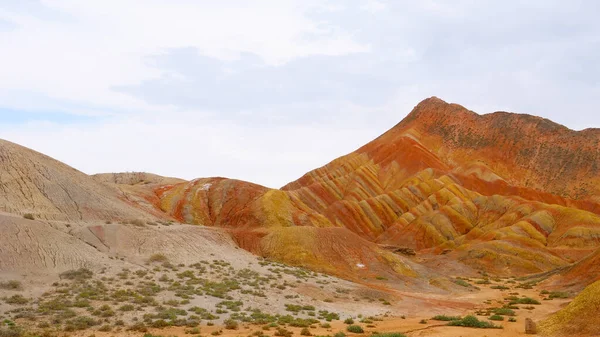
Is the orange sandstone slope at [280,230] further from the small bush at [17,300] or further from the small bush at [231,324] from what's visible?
the small bush at [17,300]

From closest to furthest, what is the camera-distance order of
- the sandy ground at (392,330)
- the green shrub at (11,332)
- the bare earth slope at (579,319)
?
the bare earth slope at (579,319) < the green shrub at (11,332) < the sandy ground at (392,330)

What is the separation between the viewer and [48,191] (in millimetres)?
43906

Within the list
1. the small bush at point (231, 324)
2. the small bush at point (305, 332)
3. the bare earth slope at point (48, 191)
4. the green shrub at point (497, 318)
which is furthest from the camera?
the bare earth slope at point (48, 191)

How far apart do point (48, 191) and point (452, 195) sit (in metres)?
77.5

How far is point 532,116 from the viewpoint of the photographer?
131 meters

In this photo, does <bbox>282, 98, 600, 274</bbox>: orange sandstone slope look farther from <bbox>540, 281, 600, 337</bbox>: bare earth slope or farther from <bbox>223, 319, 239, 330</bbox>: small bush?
<bbox>223, 319, 239, 330</bbox>: small bush

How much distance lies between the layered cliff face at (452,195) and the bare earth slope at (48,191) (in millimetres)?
17194

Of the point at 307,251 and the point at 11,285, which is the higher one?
the point at 307,251

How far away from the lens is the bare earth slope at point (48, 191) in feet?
134

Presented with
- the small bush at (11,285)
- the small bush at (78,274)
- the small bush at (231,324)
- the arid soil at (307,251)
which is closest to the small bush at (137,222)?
the arid soil at (307,251)

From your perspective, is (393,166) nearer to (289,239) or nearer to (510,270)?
(510,270)

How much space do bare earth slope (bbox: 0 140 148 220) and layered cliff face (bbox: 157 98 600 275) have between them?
56.4ft

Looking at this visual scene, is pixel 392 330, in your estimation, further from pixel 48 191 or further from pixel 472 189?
pixel 472 189

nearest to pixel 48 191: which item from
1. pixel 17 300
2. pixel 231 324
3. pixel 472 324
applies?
pixel 17 300
